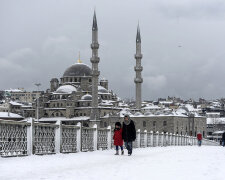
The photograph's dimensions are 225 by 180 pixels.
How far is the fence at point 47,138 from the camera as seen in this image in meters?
9.66

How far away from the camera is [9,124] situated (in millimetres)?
9664

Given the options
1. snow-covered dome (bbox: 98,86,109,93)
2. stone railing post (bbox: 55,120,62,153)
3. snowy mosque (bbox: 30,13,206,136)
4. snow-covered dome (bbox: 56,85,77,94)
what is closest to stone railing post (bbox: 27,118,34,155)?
stone railing post (bbox: 55,120,62,153)

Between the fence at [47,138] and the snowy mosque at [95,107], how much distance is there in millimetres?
48070

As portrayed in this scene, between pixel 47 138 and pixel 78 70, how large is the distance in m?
69.8

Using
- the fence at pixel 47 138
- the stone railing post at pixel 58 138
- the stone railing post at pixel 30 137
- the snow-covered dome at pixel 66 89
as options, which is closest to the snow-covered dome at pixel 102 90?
the snow-covered dome at pixel 66 89

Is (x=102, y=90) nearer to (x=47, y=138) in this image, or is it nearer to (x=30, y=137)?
(x=47, y=138)

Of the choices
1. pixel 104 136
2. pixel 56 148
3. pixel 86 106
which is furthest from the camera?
pixel 86 106

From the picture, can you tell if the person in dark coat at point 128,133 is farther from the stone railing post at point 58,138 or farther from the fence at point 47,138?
the stone railing post at point 58,138

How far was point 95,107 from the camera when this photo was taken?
2630 inches

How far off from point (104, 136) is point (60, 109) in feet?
197

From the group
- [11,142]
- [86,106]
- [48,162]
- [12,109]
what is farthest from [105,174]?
[12,109]

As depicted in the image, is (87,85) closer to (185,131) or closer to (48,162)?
(185,131)

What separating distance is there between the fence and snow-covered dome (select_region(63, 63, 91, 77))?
211 ft

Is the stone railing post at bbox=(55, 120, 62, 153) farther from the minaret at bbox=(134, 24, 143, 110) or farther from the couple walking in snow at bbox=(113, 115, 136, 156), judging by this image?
the minaret at bbox=(134, 24, 143, 110)
